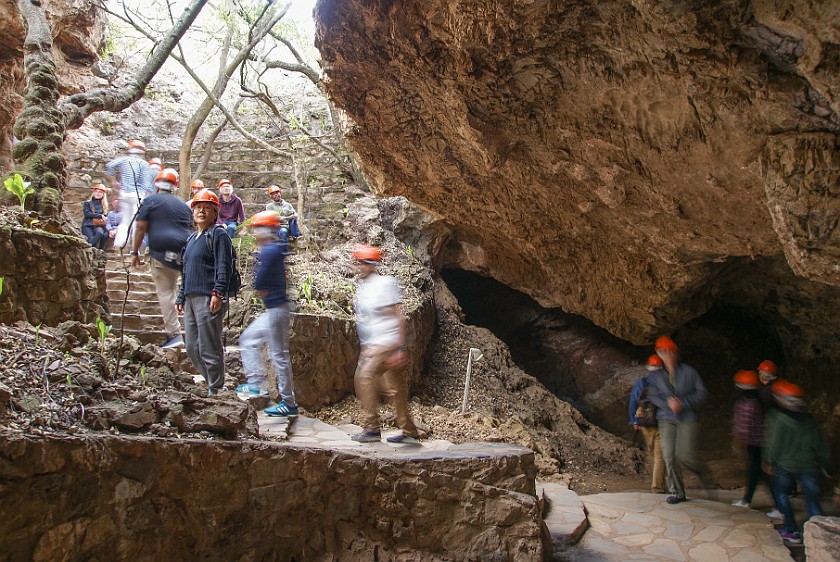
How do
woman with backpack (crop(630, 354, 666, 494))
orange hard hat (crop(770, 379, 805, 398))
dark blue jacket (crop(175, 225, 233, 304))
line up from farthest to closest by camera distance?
1. woman with backpack (crop(630, 354, 666, 494))
2. orange hard hat (crop(770, 379, 805, 398))
3. dark blue jacket (crop(175, 225, 233, 304))

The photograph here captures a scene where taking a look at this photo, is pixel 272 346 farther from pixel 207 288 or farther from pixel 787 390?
pixel 787 390

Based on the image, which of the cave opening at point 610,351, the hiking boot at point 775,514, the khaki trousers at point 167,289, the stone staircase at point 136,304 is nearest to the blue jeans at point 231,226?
the stone staircase at point 136,304

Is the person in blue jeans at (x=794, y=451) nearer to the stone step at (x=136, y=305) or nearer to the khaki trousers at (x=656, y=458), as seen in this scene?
the khaki trousers at (x=656, y=458)

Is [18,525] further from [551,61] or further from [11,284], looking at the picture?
[551,61]

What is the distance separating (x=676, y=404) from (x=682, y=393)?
133 mm

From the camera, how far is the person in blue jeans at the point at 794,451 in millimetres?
4754

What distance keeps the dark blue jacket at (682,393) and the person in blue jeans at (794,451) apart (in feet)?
2.56

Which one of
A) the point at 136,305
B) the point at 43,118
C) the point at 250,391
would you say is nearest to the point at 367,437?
the point at 250,391

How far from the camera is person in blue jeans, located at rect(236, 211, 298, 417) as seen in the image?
461cm

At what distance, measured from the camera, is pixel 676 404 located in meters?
5.66

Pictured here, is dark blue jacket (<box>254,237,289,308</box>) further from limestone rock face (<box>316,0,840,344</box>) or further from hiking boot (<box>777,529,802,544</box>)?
hiking boot (<box>777,529,802,544</box>)

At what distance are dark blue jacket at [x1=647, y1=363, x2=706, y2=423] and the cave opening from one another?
14.0ft

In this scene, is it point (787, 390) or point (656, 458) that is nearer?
point (787, 390)

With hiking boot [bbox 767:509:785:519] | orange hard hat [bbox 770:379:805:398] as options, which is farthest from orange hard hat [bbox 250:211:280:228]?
hiking boot [bbox 767:509:785:519]
